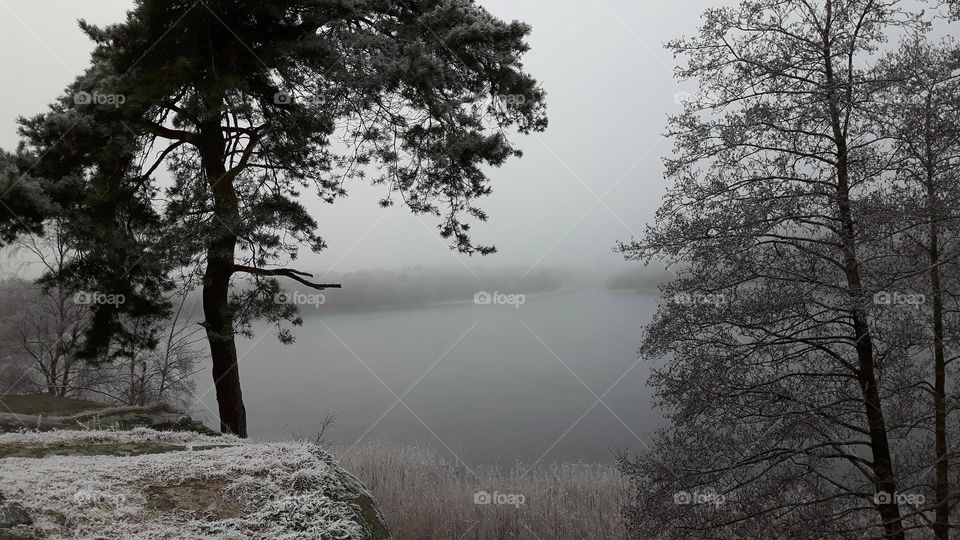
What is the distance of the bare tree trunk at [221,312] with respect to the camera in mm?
10252

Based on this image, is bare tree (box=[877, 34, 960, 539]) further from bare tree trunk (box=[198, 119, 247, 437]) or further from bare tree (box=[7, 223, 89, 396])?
bare tree (box=[7, 223, 89, 396])

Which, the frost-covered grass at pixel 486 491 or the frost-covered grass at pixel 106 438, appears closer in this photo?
the frost-covered grass at pixel 106 438

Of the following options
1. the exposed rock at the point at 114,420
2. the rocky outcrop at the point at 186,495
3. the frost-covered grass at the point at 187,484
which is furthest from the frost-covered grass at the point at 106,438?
the exposed rock at the point at 114,420

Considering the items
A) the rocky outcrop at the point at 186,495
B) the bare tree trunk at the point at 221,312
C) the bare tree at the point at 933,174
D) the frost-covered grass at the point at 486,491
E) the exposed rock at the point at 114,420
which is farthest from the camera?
the frost-covered grass at the point at 486,491

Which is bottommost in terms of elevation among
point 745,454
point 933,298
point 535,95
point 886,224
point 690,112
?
point 745,454

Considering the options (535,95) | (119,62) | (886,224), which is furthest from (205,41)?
(886,224)

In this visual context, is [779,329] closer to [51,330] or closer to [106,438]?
[106,438]

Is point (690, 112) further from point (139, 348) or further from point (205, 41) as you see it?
point (139, 348)

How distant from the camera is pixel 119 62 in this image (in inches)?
380

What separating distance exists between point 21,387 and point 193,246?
33.7 feet

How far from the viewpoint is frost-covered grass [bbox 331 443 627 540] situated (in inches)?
447

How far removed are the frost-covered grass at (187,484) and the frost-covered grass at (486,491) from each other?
25.2 ft

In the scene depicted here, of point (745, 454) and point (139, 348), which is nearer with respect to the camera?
point (745, 454)

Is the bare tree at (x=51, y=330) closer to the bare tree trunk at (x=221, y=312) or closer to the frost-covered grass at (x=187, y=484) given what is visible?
the bare tree trunk at (x=221, y=312)
